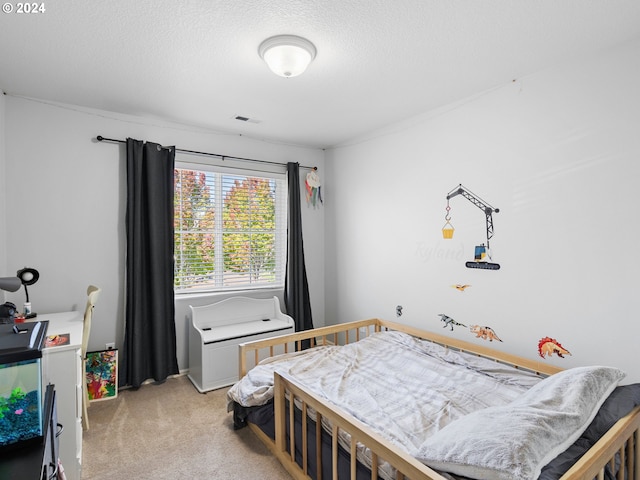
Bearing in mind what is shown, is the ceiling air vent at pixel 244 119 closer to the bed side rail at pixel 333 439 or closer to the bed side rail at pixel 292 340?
the bed side rail at pixel 292 340

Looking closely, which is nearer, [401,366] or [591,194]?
[591,194]

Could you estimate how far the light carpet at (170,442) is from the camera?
1975 mm

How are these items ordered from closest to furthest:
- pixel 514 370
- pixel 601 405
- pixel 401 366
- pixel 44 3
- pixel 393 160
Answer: pixel 601 405 → pixel 44 3 → pixel 514 370 → pixel 401 366 → pixel 393 160

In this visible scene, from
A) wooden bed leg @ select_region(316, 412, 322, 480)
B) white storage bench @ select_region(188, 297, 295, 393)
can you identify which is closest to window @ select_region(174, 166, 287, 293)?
white storage bench @ select_region(188, 297, 295, 393)

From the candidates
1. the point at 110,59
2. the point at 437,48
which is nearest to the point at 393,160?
the point at 437,48

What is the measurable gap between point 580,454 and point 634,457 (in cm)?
43

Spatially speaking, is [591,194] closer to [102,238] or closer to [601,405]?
[601,405]

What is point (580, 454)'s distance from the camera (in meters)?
1.27

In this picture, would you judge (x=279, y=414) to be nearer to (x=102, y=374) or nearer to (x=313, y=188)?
(x=102, y=374)

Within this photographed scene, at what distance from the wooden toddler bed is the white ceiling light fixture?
5.72 feet

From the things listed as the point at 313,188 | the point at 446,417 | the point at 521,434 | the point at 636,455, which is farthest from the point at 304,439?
the point at 313,188

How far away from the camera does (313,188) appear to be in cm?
416

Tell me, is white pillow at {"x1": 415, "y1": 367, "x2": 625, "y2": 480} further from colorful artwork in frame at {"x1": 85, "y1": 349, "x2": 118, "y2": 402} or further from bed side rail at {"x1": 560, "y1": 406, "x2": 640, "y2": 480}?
colorful artwork in frame at {"x1": 85, "y1": 349, "x2": 118, "y2": 402}

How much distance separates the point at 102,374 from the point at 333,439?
2.20 meters
